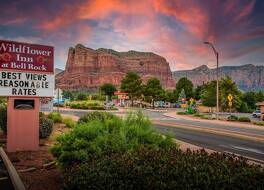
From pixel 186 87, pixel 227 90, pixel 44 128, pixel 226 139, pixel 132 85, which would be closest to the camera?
pixel 44 128

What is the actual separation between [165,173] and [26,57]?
8.31 metres

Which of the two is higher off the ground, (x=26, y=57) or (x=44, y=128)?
(x=26, y=57)

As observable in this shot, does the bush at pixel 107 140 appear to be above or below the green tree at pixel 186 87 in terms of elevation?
below

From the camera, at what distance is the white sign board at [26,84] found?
10195mm

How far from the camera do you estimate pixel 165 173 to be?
158 inches

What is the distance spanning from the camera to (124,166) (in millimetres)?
4367

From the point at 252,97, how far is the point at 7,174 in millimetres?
92713

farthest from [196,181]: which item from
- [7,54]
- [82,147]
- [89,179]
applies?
[7,54]

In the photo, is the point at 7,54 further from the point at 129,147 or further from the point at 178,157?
the point at 178,157

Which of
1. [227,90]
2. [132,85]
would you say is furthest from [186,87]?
[227,90]

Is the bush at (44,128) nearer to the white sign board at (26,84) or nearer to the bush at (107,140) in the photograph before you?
the white sign board at (26,84)

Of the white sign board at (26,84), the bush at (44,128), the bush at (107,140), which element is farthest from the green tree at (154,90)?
the bush at (107,140)

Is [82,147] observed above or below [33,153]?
above

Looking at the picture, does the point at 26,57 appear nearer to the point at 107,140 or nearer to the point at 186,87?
the point at 107,140
